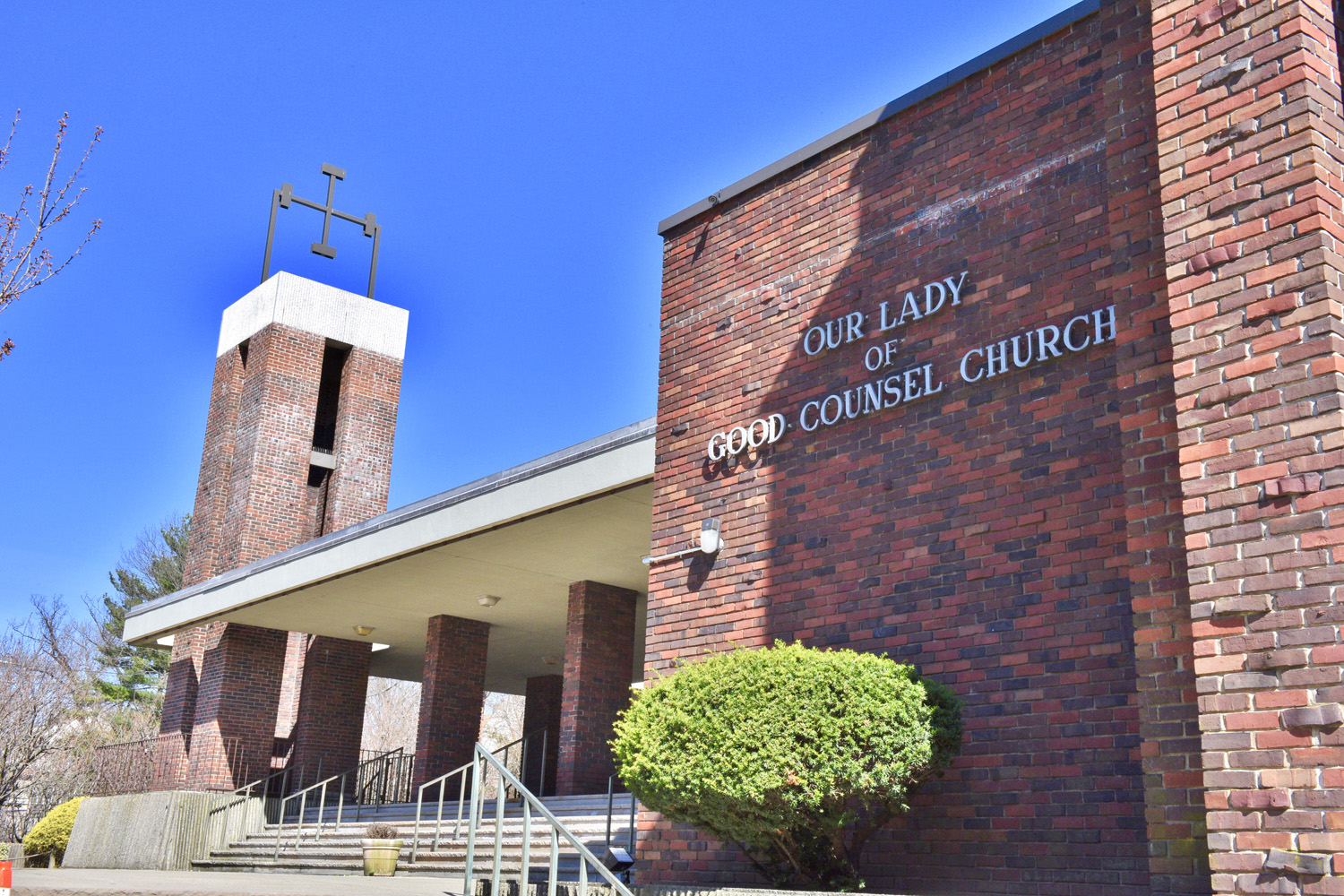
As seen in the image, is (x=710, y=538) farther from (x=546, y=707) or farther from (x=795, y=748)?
(x=546, y=707)

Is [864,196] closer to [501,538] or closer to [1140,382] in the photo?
[1140,382]

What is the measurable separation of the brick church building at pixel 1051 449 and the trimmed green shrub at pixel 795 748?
17.4 inches

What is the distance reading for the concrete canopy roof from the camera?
1213 cm

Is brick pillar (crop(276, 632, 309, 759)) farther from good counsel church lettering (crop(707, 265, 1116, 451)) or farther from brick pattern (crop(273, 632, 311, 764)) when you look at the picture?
good counsel church lettering (crop(707, 265, 1116, 451))

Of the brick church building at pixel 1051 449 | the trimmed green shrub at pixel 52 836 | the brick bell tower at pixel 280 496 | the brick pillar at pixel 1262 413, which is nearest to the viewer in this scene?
the brick pillar at pixel 1262 413

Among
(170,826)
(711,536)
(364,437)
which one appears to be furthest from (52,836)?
(711,536)

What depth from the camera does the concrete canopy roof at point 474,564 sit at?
1213cm

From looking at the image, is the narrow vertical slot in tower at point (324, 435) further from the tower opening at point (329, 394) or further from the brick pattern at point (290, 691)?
the brick pattern at point (290, 691)

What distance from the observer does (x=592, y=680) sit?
1544 cm

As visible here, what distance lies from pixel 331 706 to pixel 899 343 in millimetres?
15676

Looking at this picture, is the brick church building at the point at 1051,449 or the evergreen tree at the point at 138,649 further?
the evergreen tree at the point at 138,649

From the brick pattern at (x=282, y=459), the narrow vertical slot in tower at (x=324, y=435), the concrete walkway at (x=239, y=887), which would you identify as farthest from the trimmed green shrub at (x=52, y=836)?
the concrete walkway at (x=239, y=887)

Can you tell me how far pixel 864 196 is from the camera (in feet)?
28.8

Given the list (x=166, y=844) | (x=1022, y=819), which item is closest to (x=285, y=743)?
(x=166, y=844)
